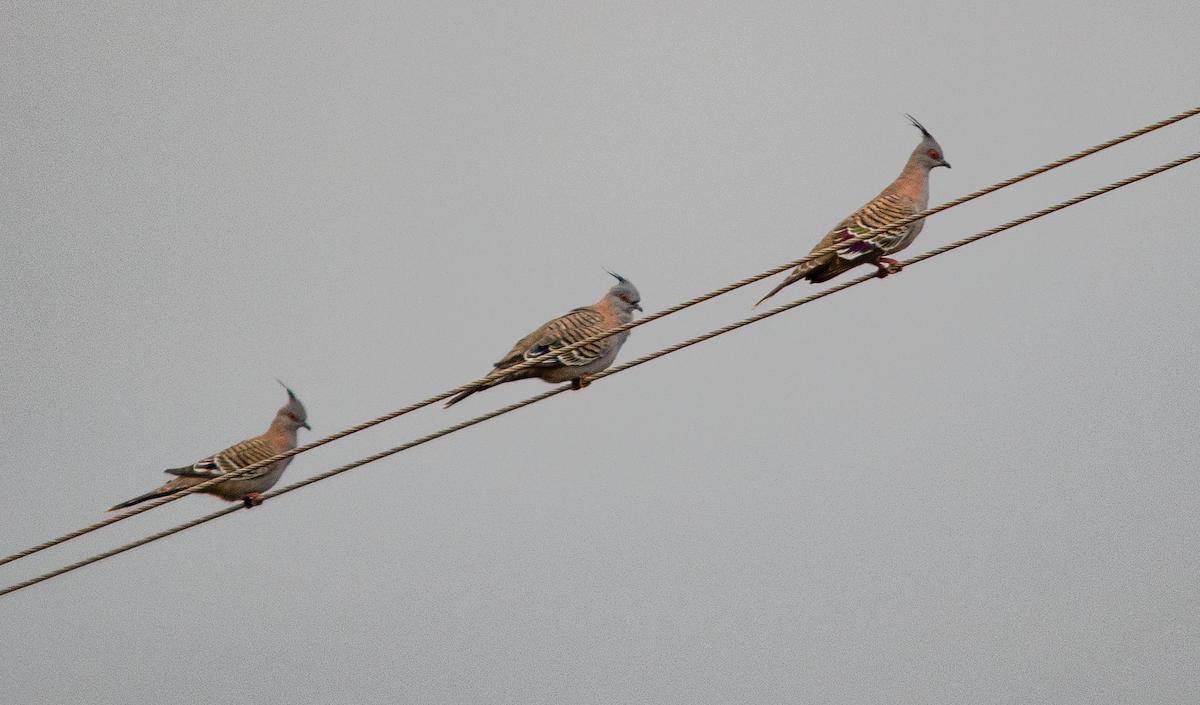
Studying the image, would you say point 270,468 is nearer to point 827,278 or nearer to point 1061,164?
point 827,278

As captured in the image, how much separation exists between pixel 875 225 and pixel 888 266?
0.73 meters

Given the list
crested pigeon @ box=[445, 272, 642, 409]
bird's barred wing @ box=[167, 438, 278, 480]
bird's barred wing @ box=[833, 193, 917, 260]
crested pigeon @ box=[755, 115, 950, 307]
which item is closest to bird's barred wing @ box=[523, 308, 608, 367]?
crested pigeon @ box=[445, 272, 642, 409]

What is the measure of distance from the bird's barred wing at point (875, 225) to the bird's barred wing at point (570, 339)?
1869mm

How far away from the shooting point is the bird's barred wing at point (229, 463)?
11.4 meters

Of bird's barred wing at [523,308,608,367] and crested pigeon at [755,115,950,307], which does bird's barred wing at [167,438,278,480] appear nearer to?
bird's barred wing at [523,308,608,367]

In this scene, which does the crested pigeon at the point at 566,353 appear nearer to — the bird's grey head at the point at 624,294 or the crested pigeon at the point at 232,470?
the bird's grey head at the point at 624,294

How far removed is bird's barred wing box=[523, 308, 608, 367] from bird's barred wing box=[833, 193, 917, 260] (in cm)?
187

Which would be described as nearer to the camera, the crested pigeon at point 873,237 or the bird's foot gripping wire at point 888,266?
the bird's foot gripping wire at point 888,266

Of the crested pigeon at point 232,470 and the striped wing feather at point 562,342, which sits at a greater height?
the striped wing feather at point 562,342

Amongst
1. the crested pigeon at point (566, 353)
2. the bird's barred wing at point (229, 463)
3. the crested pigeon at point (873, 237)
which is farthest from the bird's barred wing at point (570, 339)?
the bird's barred wing at point (229, 463)

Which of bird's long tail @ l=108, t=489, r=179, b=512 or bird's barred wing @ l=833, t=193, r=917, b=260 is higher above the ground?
bird's barred wing @ l=833, t=193, r=917, b=260

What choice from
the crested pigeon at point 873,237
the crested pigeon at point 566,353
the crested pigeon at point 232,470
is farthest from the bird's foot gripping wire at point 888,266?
the crested pigeon at point 232,470

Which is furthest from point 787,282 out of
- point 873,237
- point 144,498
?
point 144,498

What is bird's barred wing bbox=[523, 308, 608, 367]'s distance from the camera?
429 inches
